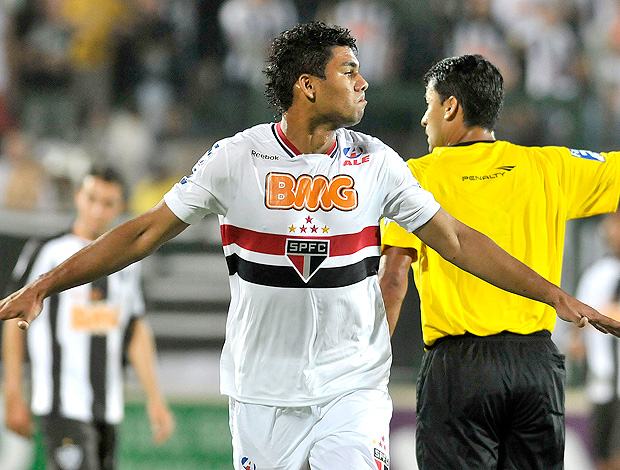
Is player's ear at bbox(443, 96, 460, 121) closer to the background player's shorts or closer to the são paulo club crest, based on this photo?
the são paulo club crest

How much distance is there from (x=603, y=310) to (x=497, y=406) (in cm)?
444

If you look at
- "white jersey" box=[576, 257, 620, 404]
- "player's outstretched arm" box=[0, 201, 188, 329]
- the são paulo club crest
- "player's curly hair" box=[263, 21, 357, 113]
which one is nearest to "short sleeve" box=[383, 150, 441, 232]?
"player's curly hair" box=[263, 21, 357, 113]

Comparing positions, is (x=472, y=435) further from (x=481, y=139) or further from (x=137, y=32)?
(x=137, y=32)

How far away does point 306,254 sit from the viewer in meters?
3.17

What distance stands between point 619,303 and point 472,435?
4498mm

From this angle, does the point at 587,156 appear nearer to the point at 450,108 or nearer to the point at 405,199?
the point at 450,108

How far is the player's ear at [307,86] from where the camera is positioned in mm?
3285

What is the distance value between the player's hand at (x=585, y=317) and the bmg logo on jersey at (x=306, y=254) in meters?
0.84

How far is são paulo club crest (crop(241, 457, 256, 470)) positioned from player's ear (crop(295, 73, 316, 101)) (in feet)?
4.39

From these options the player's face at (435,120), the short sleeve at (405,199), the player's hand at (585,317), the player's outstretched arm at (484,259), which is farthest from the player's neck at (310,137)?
the player's hand at (585,317)

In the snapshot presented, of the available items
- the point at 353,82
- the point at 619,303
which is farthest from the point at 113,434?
the point at 619,303

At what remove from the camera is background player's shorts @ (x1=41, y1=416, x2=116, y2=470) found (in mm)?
5918

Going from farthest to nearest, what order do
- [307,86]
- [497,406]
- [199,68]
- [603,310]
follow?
1. [199,68]
2. [603,310]
3. [497,406]
4. [307,86]

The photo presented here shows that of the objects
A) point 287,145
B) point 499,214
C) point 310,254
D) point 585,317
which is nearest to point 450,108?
point 499,214
